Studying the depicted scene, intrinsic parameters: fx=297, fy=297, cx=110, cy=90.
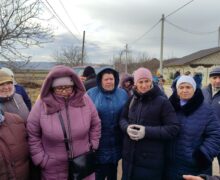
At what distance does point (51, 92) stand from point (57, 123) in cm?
35

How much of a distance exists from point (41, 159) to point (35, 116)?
0.42 metres

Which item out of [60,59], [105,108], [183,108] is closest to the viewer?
[183,108]

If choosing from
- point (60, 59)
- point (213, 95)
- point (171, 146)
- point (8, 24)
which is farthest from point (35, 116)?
point (60, 59)

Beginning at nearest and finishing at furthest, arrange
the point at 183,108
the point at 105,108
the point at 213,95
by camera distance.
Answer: the point at 183,108
the point at 105,108
the point at 213,95

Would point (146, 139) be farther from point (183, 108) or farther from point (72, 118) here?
point (72, 118)

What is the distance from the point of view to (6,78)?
318 cm

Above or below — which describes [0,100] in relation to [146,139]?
above

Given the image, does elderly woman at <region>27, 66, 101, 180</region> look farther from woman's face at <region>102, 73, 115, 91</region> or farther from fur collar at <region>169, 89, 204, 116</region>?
fur collar at <region>169, 89, 204, 116</region>

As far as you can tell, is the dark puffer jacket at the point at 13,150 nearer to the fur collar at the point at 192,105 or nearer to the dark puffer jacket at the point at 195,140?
the dark puffer jacket at the point at 195,140

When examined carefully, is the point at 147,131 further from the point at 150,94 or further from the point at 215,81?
the point at 215,81

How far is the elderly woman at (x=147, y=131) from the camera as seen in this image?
3088 mm

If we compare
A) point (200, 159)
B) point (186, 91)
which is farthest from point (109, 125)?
point (200, 159)

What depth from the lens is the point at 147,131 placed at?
309cm

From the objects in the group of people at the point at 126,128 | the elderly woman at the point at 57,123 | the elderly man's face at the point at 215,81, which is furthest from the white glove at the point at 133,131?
the elderly man's face at the point at 215,81
